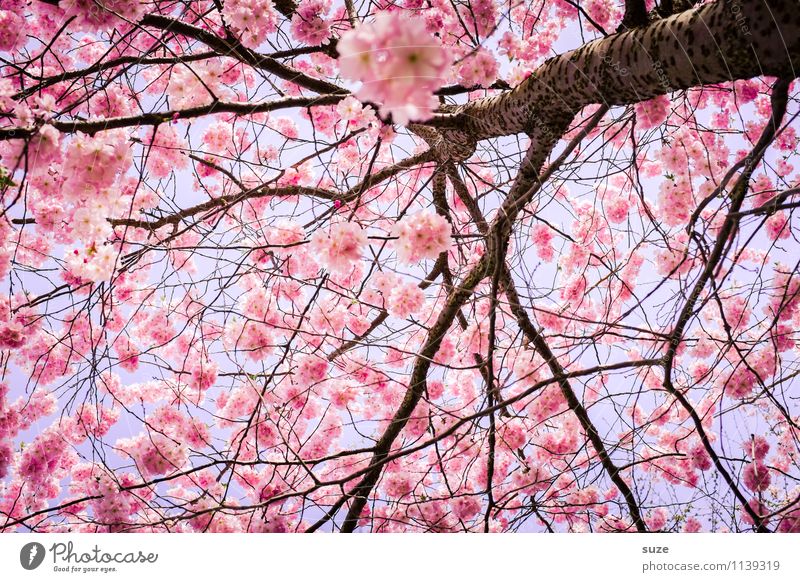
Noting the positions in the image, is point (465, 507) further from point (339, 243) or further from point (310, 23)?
point (310, 23)

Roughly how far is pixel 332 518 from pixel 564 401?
920 mm

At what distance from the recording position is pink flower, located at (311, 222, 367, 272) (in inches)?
49.8

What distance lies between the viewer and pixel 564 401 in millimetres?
1829

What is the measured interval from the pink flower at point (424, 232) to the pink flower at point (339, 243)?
4.1 inches

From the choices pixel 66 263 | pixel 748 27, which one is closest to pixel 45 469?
pixel 66 263

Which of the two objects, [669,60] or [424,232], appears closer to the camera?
[669,60]
